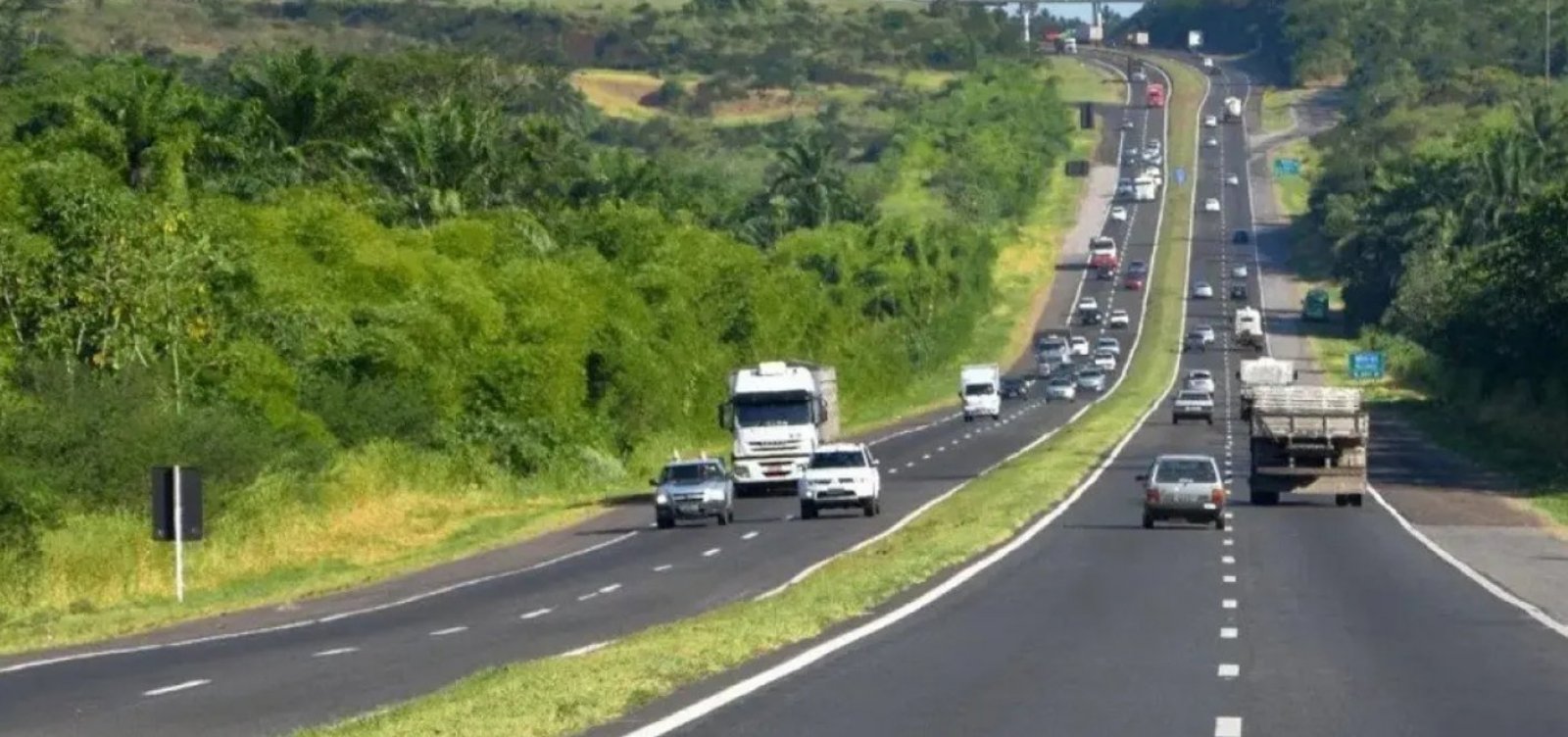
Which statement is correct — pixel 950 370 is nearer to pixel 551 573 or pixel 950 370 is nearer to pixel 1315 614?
pixel 551 573

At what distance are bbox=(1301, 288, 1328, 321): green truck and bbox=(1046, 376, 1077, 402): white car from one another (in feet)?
103

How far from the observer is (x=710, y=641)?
2708cm

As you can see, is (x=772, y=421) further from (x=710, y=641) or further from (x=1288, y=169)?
(x=1288, y=169)

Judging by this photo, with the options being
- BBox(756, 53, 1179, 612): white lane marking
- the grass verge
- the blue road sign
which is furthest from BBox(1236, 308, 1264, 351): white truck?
the blue road sign

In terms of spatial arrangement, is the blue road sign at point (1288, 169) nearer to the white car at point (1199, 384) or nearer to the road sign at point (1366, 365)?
the road sign at point (1366, 365)

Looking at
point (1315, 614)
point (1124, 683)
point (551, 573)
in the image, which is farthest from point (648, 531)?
point (1124, 683)

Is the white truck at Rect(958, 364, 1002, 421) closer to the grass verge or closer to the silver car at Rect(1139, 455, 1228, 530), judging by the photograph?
the grass verge

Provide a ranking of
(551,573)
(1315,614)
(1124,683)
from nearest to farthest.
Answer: (1124,683), (1315,614), (551,573)

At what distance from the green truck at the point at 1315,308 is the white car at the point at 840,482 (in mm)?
91292

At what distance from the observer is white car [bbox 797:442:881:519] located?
55156 millimetres

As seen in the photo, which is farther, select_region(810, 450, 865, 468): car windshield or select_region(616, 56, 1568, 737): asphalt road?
select_region(810, 450, 865, 468): car windshield

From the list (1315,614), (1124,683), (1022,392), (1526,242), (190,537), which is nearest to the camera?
(1124,683)

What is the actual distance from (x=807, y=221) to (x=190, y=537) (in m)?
99.7

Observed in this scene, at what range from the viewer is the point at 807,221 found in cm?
14025
